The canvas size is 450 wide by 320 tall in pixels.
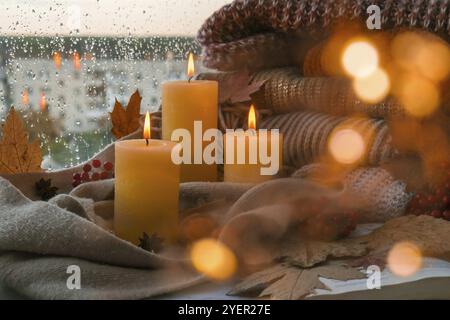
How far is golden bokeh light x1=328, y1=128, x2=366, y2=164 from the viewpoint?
71 cm

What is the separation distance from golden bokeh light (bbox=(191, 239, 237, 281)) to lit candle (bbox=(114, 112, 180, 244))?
0.06 meters

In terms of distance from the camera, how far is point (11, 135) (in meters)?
0.76

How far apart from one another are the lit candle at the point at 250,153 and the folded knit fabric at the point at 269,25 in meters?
0.17

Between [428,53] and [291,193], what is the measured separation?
0.22m

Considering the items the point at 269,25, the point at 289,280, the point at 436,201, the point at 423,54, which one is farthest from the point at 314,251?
the point at 269,25

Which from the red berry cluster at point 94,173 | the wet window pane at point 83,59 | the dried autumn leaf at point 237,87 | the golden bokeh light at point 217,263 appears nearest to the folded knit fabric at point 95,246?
the golden bokeh light at point 217,263

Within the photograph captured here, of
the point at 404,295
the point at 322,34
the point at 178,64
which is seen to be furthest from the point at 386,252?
the point at 178,64

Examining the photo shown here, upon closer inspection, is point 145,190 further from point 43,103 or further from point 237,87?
point 43,103

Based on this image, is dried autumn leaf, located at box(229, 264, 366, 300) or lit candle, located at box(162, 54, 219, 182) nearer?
dried autumn leaf, located at box(229, 264, 366, 300)

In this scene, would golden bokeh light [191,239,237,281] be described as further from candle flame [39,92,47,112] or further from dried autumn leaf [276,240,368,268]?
candle flame [39,92,47,112]

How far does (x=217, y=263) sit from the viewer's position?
0.54 metres

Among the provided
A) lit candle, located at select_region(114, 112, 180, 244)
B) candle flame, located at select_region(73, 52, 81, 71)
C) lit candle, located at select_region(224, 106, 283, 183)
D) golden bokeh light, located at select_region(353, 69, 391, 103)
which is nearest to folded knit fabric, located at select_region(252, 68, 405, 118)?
golden bokeh light, located at select_region(353, 69, 391, 103)

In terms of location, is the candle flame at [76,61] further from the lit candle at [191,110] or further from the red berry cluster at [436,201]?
the red berry cluster at [436,201]
